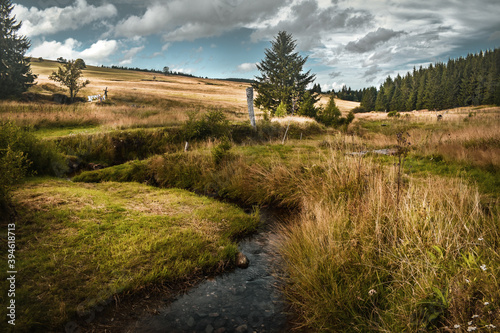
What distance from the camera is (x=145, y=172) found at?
36.3 feet

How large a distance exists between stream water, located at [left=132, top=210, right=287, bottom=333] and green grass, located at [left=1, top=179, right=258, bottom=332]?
47 centimetres

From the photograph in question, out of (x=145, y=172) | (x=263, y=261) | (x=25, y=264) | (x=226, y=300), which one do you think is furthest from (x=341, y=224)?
(x=145, y=172)

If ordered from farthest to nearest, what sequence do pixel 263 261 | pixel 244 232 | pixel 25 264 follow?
pixel 244 232 → pixel 263 261 → pixel 25 264

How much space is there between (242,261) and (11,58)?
56208 millimetres

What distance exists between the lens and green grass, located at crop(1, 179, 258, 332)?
3723 mm

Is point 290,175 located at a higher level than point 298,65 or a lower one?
lower

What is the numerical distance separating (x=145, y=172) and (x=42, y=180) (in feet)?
11.2

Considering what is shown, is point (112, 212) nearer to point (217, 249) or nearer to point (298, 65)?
point (217, 249)

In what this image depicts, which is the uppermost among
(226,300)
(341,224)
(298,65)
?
(298,65)

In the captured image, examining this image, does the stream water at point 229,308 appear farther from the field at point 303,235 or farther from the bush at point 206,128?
the bush at point 206,128

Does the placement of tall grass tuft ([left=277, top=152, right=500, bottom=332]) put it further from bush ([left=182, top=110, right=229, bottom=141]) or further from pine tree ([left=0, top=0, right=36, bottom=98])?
pine tree ([left=0, top=0, right=36, bottom=98])

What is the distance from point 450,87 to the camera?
82688 millimetres

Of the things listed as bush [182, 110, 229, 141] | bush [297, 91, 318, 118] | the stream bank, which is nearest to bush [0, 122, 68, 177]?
bush [182, 110, 229, 141]

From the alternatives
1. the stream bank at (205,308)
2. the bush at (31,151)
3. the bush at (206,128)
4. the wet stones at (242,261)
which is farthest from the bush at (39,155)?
the wet stones at (242,261)
